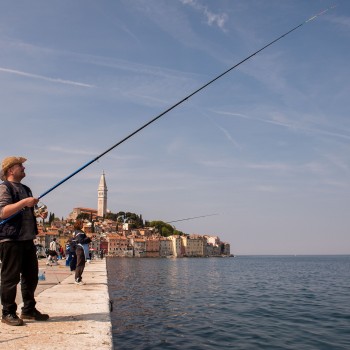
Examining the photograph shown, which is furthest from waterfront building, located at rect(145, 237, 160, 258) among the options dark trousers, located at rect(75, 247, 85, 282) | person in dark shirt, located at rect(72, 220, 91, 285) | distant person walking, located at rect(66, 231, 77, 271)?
dark trousers, located at rect(75, 247, 85, 282)

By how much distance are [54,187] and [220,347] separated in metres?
4.83

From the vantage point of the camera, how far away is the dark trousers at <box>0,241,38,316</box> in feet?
15.1

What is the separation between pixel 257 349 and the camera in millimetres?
7758

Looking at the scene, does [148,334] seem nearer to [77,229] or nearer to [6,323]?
[77,229]

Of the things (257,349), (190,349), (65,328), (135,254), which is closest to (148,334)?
(190,349)

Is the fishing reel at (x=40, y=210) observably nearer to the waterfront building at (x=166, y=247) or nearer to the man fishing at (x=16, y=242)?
the man fishing at (x=16, y=242)

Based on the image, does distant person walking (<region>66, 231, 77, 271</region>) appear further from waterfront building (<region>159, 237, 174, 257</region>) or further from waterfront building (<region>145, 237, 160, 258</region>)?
waterfront building (<region>159, 237, 174, 257</region>)

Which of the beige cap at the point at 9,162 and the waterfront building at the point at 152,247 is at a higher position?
the beige cap at the point at 9,162

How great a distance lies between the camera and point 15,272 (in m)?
4.70

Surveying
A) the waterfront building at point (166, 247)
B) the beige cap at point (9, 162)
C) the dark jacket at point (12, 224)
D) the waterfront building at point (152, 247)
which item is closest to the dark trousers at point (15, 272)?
the dark jacket at point (12, 224)

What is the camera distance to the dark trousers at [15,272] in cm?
460

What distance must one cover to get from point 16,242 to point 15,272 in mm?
358

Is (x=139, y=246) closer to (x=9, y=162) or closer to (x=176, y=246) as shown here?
(x=176, y=246)

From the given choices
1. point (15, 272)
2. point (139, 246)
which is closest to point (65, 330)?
point (15, 272)
